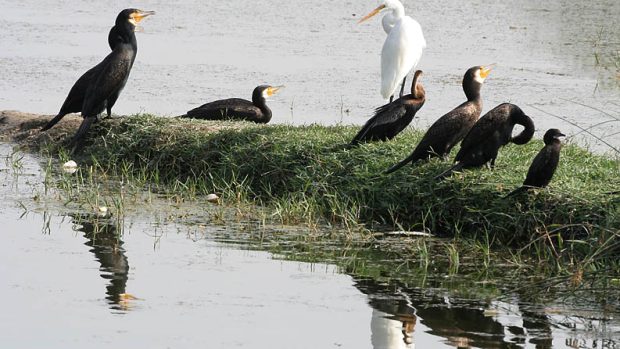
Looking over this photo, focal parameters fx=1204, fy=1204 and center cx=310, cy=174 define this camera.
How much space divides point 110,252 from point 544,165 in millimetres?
2589

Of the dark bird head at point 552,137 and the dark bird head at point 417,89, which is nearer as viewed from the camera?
the dark bird head at point 552,137

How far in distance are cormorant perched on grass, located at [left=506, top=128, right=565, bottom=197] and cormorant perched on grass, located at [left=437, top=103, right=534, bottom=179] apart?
0.42 metres

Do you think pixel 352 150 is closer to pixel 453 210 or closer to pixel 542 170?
pixel 453 210

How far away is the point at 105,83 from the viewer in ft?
32.5

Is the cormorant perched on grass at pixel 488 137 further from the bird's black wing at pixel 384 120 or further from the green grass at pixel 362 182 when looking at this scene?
the bird's black wing at pixel 384 120

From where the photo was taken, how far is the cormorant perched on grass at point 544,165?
7098mm

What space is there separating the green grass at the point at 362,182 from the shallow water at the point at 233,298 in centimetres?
47

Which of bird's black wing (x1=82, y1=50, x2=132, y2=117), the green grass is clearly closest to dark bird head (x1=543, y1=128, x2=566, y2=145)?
the green grass

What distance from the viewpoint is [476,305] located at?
604 centimetres

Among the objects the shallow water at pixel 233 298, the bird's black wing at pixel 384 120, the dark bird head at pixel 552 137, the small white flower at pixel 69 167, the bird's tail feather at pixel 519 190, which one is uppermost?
the bird's black wing at pixel 384 120

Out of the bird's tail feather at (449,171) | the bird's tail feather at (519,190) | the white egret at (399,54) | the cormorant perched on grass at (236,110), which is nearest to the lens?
the bird's tail feather at (519,190)

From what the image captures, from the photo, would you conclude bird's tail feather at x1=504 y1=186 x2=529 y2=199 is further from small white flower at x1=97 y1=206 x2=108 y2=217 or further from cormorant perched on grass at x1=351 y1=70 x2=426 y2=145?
small white flower at x1=97 y1=206 x2=108 y2=217

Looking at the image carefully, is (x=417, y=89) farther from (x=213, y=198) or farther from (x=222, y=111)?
(x=222, y=111)

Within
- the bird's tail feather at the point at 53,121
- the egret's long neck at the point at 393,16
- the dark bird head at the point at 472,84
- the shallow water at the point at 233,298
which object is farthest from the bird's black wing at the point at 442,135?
the bird's tail feather at the point at 53,121
